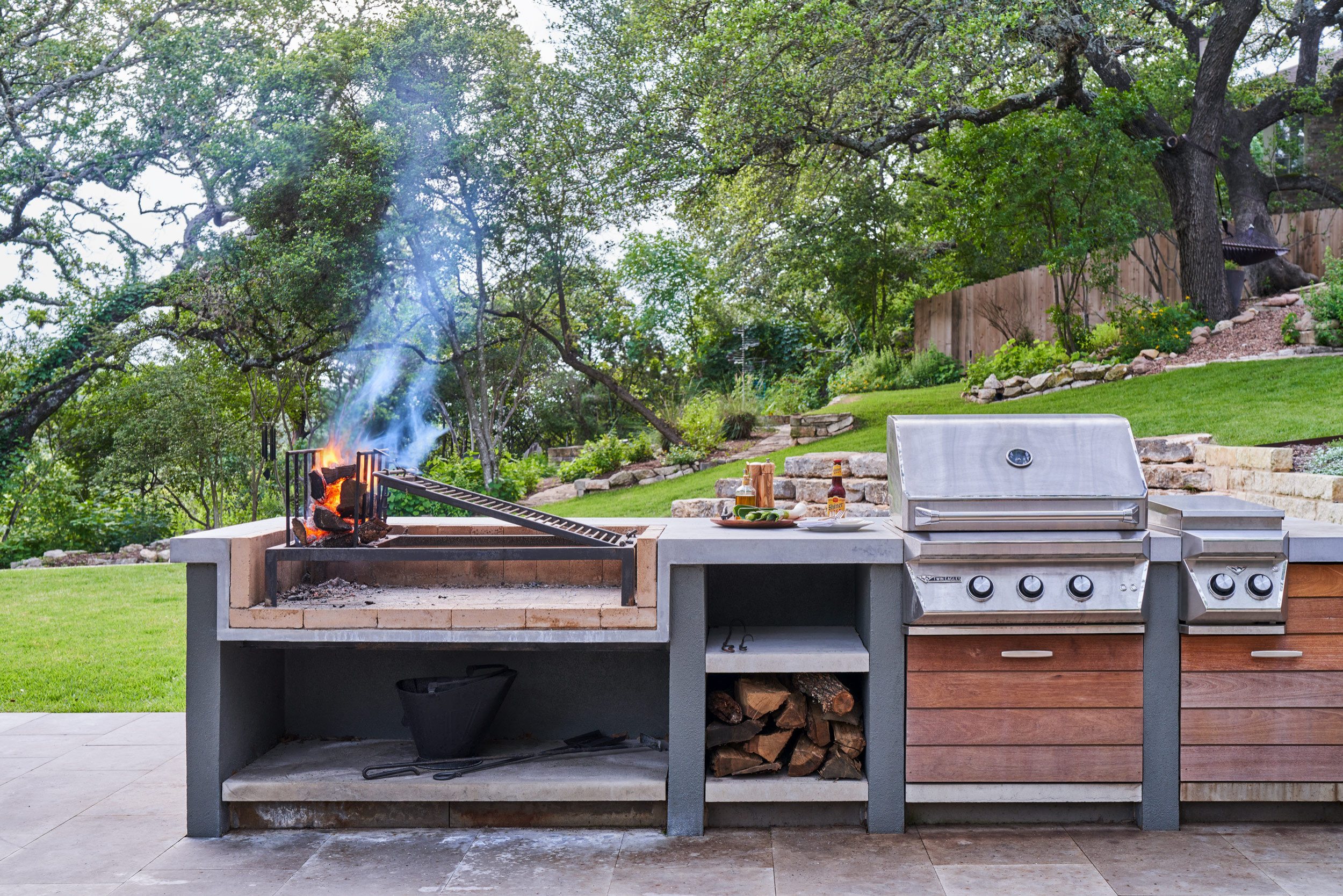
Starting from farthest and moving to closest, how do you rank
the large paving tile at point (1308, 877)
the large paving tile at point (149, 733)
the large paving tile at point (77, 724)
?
the large paving tile at point (77, 724)
the large paving tile at point (149, 733)
the large paving tile at point (1308, 877)

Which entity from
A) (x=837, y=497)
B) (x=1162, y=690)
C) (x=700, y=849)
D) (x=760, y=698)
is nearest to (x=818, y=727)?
(x=760, y=698)

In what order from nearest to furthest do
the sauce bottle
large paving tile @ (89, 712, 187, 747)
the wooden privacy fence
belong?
1. the sauce bottle
2. large paving tile @ (89, 712, 187, 747)
3. the wooden privacy fence

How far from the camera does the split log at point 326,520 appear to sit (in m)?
2.79

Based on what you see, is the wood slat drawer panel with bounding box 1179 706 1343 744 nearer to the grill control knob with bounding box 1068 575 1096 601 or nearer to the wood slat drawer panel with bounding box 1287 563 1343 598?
the wood slat drawer panel with bounding box 1287 563 1343 598

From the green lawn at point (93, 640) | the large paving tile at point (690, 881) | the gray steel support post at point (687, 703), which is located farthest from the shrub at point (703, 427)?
the large paving tile at point (690, 881)

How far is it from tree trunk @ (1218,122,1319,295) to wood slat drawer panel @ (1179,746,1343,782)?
1022 cm

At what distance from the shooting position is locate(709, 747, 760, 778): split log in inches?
106

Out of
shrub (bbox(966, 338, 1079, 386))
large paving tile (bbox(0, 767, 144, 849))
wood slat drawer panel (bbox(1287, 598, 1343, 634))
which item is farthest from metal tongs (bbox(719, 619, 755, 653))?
shrub (bbox(966, 338, 1079, 386))

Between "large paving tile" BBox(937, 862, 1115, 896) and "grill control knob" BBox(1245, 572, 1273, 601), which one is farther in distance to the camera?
"grill control knob" BBox(1245, 572, 1273, 601)

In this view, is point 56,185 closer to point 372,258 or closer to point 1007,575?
point 372,258

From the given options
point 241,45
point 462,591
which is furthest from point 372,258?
point 462,591

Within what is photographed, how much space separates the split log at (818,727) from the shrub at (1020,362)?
7615 millimetres

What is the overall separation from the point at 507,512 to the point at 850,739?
1195mm

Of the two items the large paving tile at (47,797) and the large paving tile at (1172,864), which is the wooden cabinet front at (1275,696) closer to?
the large paving tile at (1172,864)
